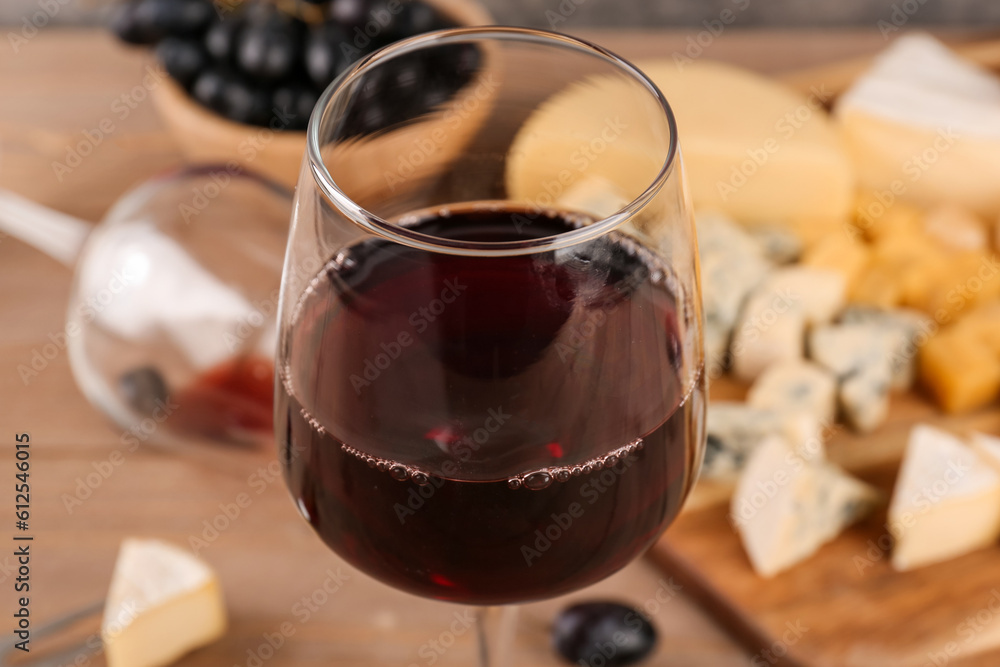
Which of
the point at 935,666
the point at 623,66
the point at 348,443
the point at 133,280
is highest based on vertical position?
the point at 623,66

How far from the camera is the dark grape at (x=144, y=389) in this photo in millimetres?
867

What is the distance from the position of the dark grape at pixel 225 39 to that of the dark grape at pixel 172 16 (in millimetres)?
→ 19

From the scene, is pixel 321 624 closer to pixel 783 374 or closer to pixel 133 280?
pixel 133 280

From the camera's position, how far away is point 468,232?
0.54m

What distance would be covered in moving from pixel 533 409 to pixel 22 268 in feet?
2.43

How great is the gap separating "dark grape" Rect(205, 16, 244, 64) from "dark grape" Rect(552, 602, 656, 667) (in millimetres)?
642

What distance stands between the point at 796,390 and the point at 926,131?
40 cm

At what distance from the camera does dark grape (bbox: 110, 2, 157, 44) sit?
41.4 inches

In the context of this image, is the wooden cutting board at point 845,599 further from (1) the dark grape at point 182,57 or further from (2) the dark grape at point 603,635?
(1) the dark grape at point 182,57

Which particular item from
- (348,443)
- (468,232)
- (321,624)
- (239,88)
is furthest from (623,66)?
(239,88)
